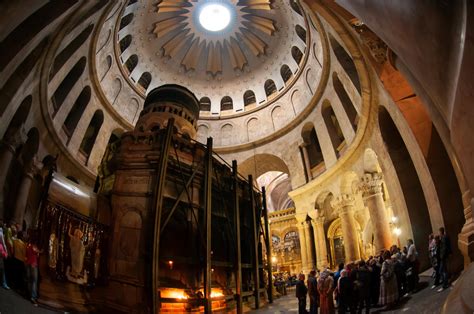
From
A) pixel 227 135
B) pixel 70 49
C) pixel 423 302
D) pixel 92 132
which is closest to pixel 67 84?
pixel 70 49

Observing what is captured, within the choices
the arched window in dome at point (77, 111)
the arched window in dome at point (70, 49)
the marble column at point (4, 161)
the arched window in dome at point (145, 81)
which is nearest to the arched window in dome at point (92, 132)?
the arched window in dome at point (77, 111)

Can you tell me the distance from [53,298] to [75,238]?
1294 millimetres

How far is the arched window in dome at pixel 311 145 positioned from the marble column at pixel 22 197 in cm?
1505

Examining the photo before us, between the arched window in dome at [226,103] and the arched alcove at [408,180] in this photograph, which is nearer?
the arched alcove at [408,180]

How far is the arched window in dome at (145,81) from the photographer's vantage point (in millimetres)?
21600

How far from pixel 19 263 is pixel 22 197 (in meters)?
6.14

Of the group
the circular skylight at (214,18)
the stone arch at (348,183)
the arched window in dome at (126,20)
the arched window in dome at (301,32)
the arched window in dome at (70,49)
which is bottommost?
the stone arch at (348,183)

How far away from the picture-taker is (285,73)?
22094 mm

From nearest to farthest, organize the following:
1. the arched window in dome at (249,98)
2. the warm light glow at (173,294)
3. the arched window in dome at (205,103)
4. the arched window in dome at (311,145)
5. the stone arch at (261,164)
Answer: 1. the warm light glow at (173,294)
2. the arched window in dome at (311,145)
3. the stone arch at (261,164)
4. the arched window in dome at (249,98)
5. the arched window in dome at (205,103)

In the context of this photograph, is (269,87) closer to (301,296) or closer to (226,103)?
(226,103)

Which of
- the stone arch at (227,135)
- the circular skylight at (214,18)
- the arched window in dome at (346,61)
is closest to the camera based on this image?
the arched window in dome at (346,61)

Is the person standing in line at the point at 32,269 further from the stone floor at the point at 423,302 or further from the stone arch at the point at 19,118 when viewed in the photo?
the stone floor at the point at 423,302

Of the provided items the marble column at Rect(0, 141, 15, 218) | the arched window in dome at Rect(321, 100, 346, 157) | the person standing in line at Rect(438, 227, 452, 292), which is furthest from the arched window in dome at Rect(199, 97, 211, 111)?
the person standing in line at Rect(438, 227, 452, 292)

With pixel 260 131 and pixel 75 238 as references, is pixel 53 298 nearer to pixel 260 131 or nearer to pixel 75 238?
pixel 75 238
